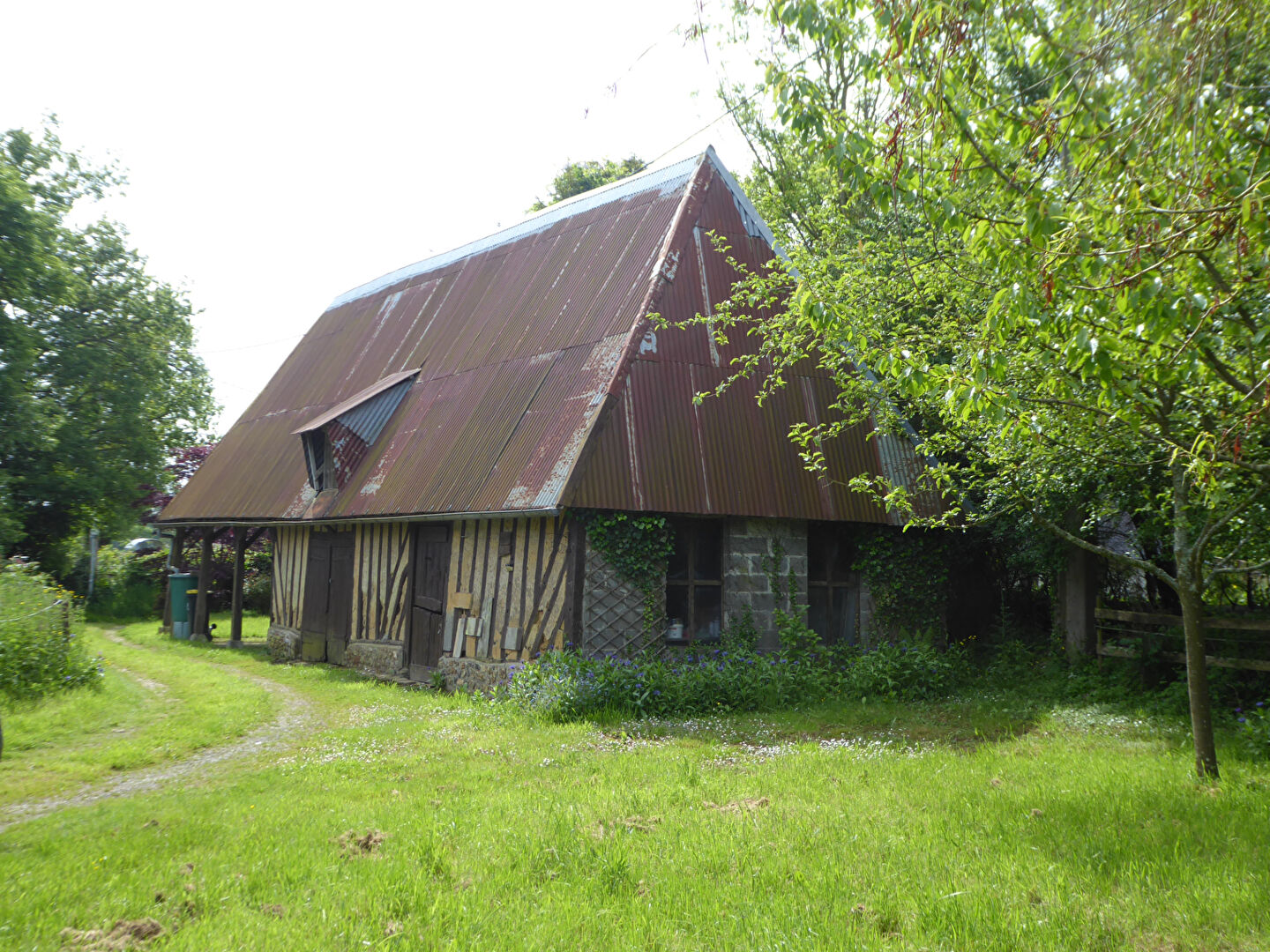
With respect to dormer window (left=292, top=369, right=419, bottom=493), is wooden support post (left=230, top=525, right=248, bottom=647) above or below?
below

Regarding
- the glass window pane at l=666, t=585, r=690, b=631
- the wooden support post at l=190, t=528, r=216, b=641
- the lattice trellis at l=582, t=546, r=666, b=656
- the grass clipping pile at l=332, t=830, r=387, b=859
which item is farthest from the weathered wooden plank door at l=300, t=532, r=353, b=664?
the grass clipping pile at l=332, t=830, r=387, b=859

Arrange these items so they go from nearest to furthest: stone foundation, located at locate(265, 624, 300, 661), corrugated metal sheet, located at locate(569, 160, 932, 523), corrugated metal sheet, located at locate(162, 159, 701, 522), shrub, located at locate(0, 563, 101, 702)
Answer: shrub, located at locate(0, 563, 101, 702) → corrugated metal sheet, located at locate(569, 160, 932, 523) → corrugated metal sheet, located at locate(162, 159, 701, 522) → stone foundation, located at locate(265, 624, 300, 661)

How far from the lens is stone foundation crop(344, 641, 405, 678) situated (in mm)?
14961

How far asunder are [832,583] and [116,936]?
10.5 meters

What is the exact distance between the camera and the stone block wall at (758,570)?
1269 cm

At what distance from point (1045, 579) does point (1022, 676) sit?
2069 millimetres

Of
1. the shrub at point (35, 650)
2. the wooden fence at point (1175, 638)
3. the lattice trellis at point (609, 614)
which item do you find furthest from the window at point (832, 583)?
the shrub at point (35, 650)

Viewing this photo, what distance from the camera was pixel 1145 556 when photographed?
12.1 metres

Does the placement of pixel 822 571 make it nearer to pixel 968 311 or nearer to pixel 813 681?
pixel 813 681

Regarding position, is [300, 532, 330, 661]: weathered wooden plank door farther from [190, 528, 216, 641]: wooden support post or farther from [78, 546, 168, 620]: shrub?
[78, 546, 168, 620]: shrub

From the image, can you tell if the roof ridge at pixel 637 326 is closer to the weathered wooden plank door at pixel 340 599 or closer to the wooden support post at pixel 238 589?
the weathered wooden plank door at pixel 340 599

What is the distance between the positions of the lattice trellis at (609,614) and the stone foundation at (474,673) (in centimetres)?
116

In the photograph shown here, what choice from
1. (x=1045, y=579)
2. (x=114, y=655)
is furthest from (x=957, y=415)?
(x=114, y=655)

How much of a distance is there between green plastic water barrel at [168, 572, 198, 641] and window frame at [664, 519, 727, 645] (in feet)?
46.9
